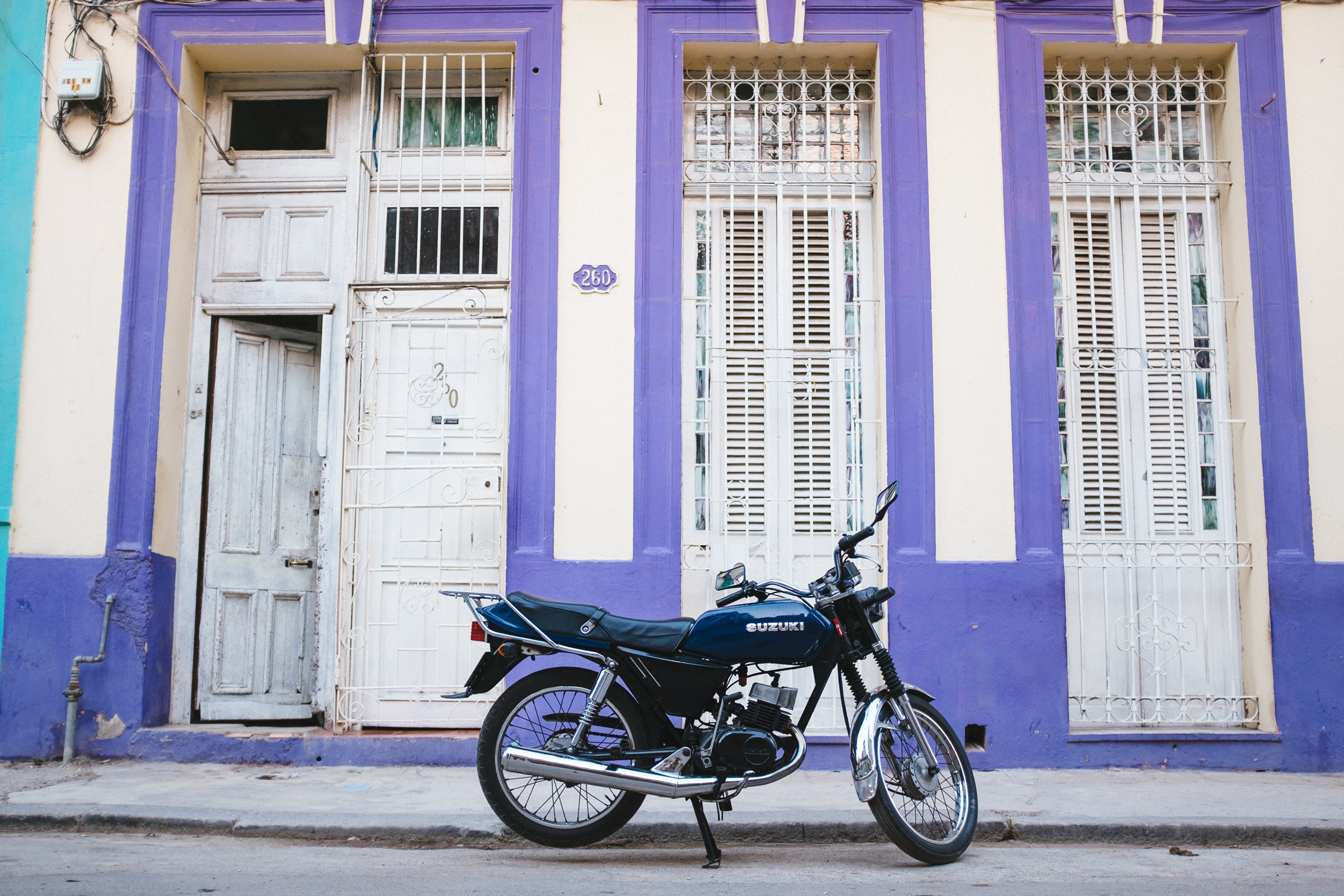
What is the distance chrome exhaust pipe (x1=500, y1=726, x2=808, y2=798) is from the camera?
421cm

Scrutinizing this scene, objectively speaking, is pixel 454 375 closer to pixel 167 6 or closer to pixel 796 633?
pixel 167 6

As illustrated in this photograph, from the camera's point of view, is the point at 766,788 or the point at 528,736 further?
the point at 766,788

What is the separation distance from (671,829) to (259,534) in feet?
11.3

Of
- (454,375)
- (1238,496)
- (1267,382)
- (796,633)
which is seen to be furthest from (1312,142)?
(454,375)

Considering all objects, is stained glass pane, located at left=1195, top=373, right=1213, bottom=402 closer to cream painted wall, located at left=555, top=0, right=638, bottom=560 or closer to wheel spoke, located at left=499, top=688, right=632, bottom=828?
→ cream painted wall, located at left=555, top=0, right=638, bottom=560

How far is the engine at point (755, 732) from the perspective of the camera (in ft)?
14.0

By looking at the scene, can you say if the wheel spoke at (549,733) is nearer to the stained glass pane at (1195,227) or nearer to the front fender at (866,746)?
the front fender at (866,746)

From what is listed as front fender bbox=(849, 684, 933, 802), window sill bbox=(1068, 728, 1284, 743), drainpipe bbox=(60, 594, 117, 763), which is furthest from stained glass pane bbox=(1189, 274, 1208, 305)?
drainpipe bbox=(60, 594, 117, 763)

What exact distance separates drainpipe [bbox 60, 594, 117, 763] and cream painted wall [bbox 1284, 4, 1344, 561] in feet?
21.9

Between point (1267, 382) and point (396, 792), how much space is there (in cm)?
522

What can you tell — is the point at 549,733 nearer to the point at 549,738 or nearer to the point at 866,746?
the point at 549,738

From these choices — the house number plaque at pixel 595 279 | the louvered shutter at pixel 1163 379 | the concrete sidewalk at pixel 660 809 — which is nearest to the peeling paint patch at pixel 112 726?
the concrete sidewalk at pixel 660 809

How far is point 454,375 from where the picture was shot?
6.74 metres

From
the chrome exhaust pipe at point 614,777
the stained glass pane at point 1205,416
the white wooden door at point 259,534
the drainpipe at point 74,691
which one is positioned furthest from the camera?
the white wooden door at point 259,534
